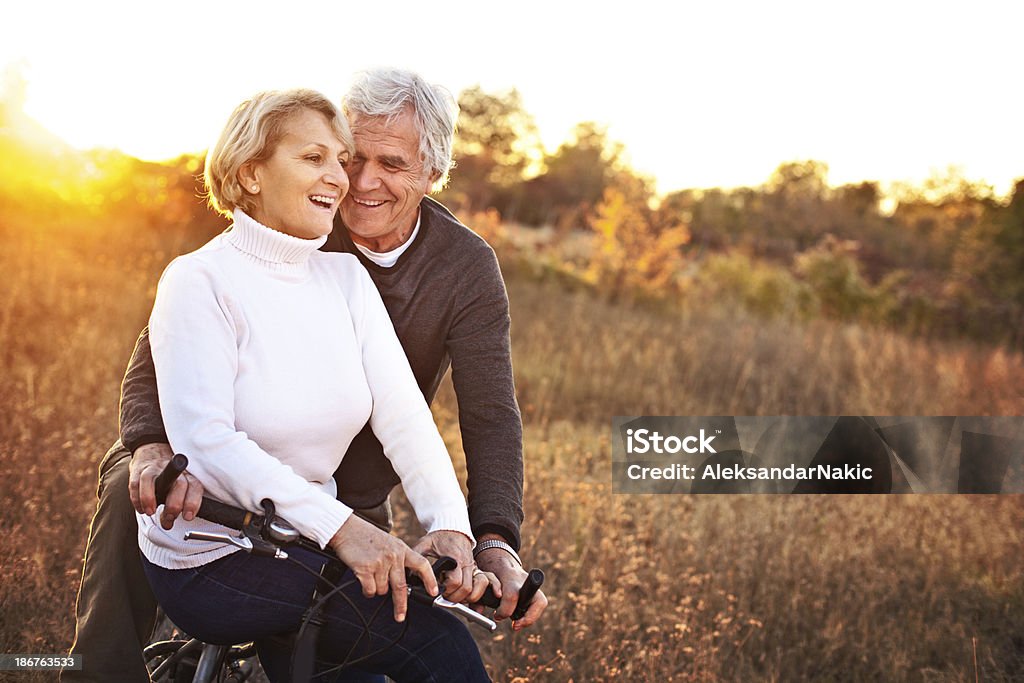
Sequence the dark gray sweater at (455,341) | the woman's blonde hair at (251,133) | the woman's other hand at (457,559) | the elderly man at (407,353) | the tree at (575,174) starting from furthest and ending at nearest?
the tree at (575,174) → the dark gray sweater at (455,341) → the elderly man at (407,353) → the woman's blonde hair at (251,133) → the woman's other hand at (457,559)

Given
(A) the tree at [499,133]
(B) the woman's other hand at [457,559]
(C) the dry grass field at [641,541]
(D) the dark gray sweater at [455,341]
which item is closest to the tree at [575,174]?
(A) the tree at [499,133]

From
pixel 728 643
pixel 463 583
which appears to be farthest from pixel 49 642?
pixel 728 643

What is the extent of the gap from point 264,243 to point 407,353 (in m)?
0.71

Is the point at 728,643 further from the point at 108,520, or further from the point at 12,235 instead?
the point at 12,235

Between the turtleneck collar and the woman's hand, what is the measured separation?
26.1 inches

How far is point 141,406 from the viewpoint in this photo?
220 cm

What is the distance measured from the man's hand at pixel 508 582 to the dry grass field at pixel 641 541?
1.21 meters

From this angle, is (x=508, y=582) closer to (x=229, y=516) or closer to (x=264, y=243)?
(x=229, y=516)

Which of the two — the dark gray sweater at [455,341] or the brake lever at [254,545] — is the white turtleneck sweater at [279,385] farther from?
the dark gray sweater at [455,341]

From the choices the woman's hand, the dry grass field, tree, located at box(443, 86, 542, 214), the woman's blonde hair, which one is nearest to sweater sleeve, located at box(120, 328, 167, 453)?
the woman's blonde hair

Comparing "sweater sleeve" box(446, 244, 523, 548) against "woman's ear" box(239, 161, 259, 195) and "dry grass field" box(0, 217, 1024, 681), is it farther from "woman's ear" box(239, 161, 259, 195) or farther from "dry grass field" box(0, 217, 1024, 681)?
"dry grass field" box(0, 217, 1024, 681)

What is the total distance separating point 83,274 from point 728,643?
20.6 ft

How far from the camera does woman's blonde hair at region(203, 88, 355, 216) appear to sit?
2.12m

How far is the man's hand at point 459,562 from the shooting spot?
1.94 m
